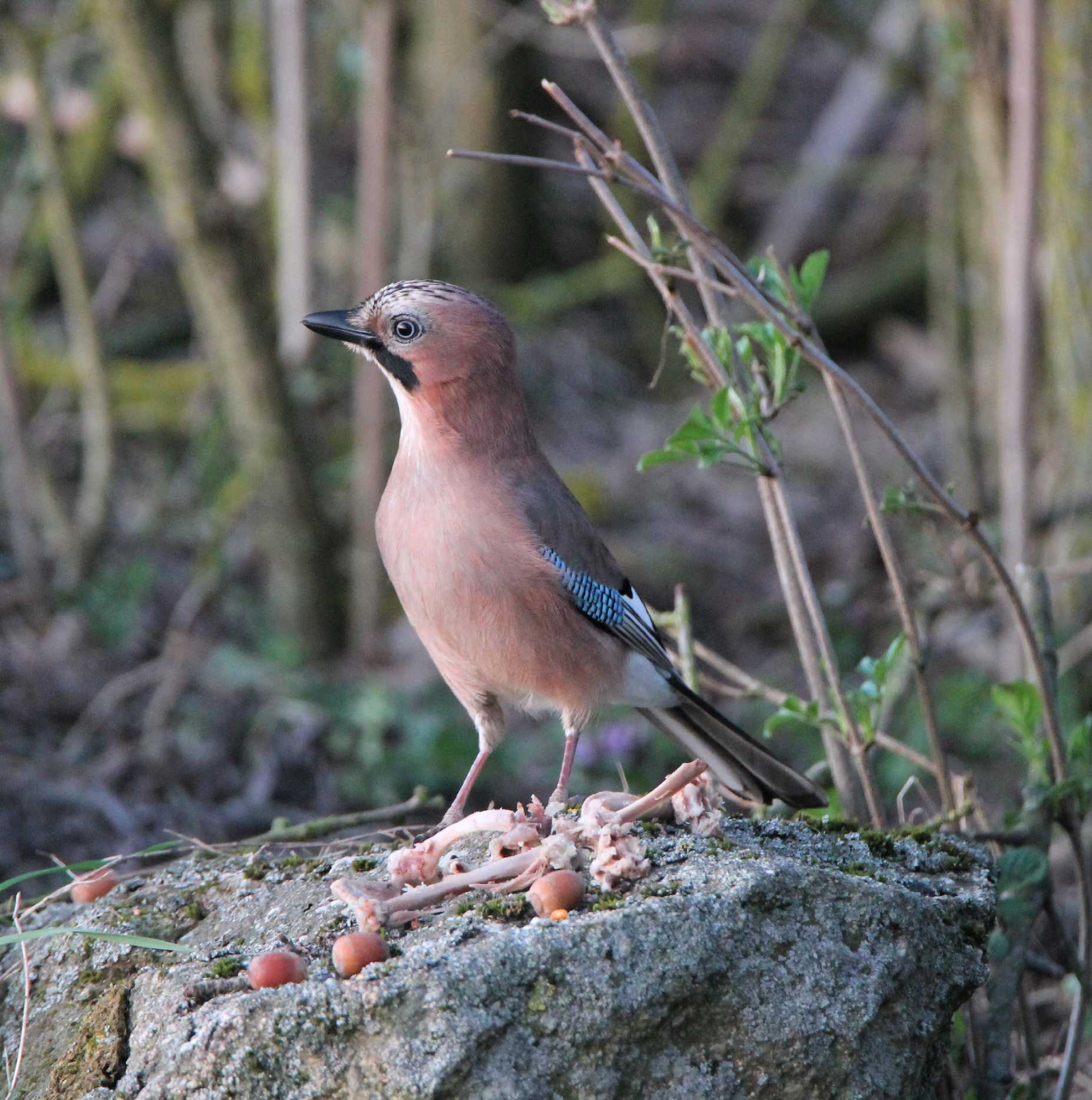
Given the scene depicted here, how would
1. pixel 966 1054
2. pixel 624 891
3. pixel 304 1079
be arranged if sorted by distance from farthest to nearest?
pixel 966 1054 → pixel 624 891 → pixel 304 1079

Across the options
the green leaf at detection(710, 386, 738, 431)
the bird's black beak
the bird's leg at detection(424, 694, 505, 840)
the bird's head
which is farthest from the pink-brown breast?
the green leaf at detection(710, 386, 738, 431)

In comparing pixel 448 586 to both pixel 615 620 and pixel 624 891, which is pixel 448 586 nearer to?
pixel 615 620

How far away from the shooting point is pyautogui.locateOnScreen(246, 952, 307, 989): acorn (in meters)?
2.48

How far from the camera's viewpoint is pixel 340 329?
4.09 meters

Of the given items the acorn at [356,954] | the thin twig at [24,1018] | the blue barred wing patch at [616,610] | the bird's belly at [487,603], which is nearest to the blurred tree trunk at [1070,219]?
the blue barred wing patch at [616,610]

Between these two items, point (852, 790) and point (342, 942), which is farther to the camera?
point (852, 790)

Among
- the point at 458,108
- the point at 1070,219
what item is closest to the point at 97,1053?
the point at 1070,219

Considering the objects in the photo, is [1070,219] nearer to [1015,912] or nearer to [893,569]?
[893,569]

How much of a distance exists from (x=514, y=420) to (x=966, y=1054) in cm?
203

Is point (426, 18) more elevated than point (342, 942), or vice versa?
point (426, 18)

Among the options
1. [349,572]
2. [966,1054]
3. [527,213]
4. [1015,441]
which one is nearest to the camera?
[966,1054]

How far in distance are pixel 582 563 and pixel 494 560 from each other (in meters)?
0.36

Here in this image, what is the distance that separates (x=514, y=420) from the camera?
13.7ft

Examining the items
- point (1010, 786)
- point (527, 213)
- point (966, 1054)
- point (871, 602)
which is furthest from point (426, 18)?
point (966, 1054)
